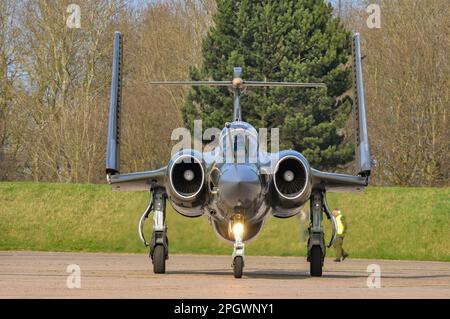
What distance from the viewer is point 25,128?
60438mm

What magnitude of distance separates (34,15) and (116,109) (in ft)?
128

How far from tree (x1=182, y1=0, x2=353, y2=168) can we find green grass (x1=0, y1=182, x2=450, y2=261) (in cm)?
745

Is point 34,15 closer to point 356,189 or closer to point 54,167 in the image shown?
point 54,167

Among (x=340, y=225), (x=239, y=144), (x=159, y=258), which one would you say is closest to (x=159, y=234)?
(x=159, y=258)

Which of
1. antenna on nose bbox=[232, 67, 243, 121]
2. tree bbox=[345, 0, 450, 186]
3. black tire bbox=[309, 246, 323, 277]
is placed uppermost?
tree bbox=[345, 0, 450, 186]

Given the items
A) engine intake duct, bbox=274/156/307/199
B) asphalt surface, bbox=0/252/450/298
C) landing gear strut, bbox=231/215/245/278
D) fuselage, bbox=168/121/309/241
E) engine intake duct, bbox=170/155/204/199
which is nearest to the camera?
asphalt surface, bbox=0/252/450/298

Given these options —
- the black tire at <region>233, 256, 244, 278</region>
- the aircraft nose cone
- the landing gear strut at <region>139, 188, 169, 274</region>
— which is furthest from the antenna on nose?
the black tire at <region>233, 256, 244, 278</region>

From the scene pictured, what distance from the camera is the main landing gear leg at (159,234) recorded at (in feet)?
67.3

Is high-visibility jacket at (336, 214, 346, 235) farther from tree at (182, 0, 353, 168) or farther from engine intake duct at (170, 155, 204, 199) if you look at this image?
tree at (182, 0, 353, 168)

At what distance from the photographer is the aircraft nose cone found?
1775cm

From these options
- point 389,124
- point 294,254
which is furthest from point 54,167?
point 294,254

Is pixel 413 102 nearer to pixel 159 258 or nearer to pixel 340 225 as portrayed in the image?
pixel 340 225

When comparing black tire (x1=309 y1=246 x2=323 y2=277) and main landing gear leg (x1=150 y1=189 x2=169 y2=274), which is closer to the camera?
main landing gear leg (x1=150 y1=189 x2=169 y2=274)

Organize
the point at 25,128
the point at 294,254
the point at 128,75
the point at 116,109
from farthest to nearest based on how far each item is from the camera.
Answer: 1. the point at 128,75
2. the point at 25,128
3. the point at 294,254
4. the point at 116,109
